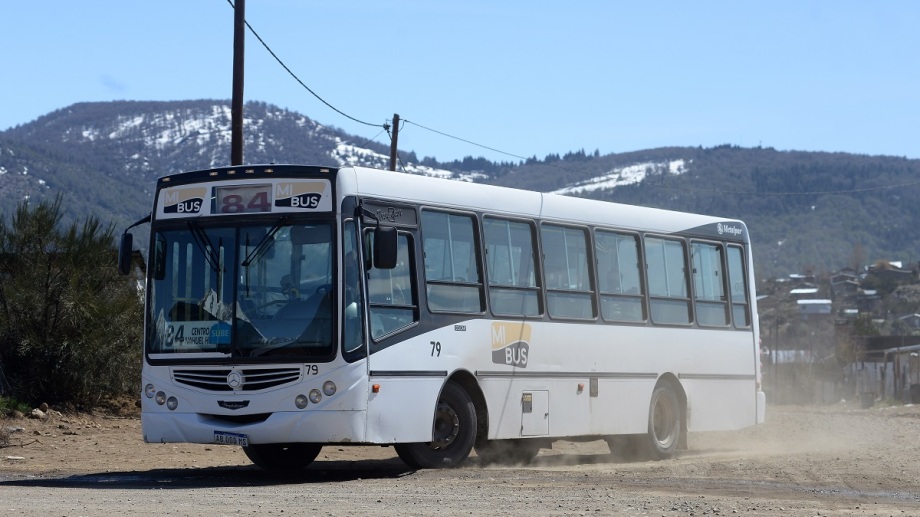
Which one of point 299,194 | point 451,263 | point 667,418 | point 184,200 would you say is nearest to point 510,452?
point 667,418

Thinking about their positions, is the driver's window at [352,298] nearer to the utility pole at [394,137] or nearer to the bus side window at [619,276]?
the bus side window at [619,276]

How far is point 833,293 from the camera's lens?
497 feet

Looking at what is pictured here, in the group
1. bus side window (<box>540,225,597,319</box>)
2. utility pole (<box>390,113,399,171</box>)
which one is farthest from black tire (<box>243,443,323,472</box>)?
utility pole (<box>390,113,399,171</box>)

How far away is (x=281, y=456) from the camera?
15062 millimetres

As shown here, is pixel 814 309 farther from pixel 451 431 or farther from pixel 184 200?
pixel 184 200

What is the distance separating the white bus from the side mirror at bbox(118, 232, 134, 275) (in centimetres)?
3

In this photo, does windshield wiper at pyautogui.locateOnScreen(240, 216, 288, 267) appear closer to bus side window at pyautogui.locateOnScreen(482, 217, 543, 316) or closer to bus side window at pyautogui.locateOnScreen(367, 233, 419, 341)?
bus side window at pyautogui.locateOnScreen(367, 233, 419, 341)

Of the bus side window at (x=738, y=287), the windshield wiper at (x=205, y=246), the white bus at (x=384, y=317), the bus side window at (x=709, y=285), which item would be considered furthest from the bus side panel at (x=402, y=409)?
the bus side window at (x=738, y=287)

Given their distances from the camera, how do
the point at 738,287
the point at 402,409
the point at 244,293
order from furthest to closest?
the point at 738,287 < the point at 402,409 < the point at 244,293

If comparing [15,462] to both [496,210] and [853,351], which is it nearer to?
[496,210]

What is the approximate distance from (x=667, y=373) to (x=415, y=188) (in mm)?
5169

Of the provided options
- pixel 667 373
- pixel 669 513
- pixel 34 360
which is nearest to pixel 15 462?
pixel 34 360

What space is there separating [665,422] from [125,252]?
7.31 meters

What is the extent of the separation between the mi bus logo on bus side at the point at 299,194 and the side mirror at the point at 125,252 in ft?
5.34
